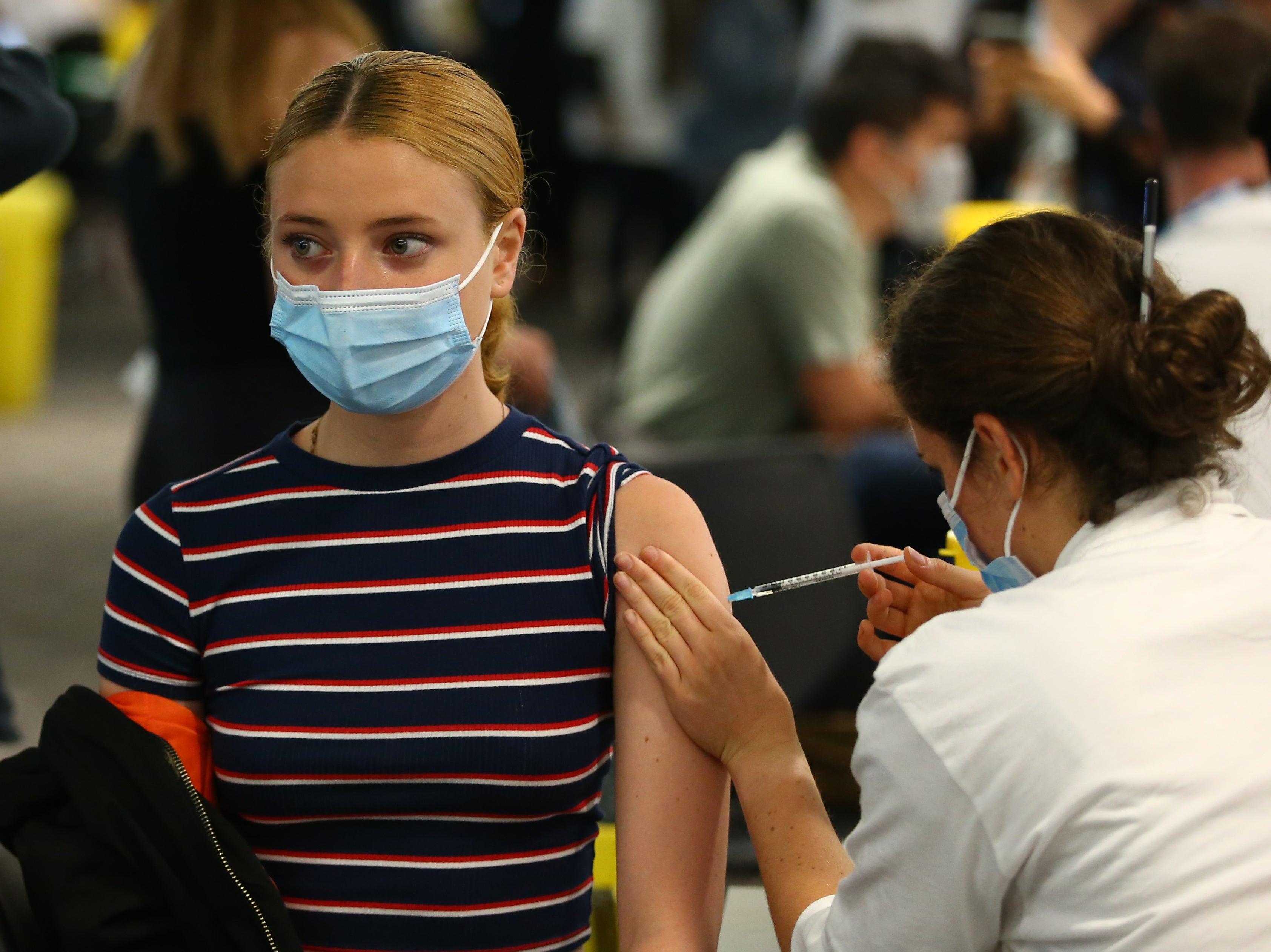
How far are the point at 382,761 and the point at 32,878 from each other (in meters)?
0.31

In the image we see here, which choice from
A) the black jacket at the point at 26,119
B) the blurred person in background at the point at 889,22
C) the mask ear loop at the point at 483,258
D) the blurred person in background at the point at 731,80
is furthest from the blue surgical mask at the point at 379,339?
the blurred person in background at the point at 731,80

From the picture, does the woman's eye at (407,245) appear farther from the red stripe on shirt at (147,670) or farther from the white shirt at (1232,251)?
the white shirt at (1232,251)

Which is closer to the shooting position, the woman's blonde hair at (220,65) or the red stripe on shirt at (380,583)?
the red stripe on shirt at (380,583)

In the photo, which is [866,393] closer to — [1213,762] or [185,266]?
[185,266]

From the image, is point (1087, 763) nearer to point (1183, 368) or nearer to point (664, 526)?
point (1183, 368)

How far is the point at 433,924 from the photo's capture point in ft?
4.41

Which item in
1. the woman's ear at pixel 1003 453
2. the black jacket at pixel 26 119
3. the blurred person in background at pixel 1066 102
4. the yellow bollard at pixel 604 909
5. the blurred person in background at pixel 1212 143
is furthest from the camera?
Result: the blurred person in background at pixel 1066 102

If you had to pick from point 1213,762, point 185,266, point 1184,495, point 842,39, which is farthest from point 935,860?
point 842,39

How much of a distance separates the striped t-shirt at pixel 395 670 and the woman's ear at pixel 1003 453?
0.35 metres

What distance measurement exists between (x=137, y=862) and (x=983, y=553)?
78 centimetres

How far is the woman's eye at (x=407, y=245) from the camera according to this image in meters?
1.34

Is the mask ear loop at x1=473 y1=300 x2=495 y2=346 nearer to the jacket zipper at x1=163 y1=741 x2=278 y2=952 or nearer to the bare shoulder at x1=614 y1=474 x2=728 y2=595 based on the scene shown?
the bare shoulder at x1=614 y1=474 x2=728 y2=595

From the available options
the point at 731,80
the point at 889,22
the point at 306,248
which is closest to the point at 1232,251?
the point at 306,248

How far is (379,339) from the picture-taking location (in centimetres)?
133
